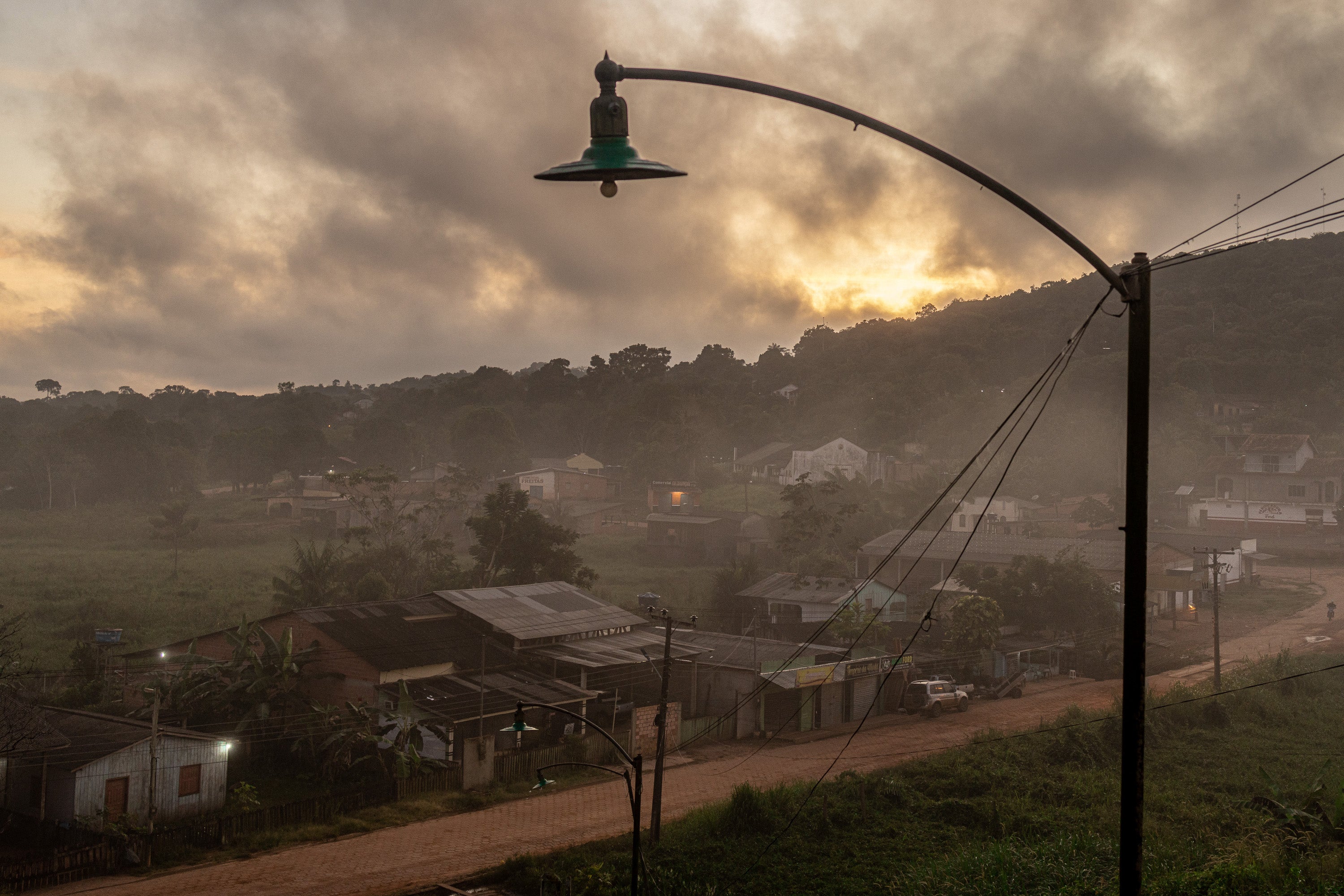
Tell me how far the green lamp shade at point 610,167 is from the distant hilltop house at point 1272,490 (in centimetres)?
8141

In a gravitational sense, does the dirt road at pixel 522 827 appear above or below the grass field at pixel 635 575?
below

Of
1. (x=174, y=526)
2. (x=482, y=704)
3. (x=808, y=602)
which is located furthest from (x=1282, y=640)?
(x=174, y=526)

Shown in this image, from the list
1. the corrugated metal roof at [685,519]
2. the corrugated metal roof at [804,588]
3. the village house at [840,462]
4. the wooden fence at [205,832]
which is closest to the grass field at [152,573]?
the corrugated metal roof at [685,519]

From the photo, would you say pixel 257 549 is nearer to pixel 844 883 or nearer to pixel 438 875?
pixel 438 875

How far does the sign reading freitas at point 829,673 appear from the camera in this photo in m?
35.9

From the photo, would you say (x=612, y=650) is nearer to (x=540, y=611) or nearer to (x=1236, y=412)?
(x=540, y=611)

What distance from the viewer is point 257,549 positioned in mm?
67812

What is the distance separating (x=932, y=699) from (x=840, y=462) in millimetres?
54023

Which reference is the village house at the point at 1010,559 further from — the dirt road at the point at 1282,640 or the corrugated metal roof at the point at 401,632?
the corrugated metal roof at the point at 401,632

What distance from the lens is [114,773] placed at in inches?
945

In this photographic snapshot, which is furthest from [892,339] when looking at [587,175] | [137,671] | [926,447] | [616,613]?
[587,175]

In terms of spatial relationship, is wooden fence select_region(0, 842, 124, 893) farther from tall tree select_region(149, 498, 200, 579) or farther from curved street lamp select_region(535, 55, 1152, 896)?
tall tree select_region(149, 498, 200, 579)

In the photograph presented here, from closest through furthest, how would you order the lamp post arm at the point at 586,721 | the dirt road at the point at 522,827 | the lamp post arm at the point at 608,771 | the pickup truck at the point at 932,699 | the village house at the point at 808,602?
the lamp post arm at the point at 586,721 < the lamp post arm at the point at 608,771 < the dirt road at the point at 522,827 < the pickup truck at the point at 932,699 < the village house at the point at 808,602

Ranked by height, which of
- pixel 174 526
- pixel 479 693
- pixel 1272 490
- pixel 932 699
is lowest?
pixel 932 699
